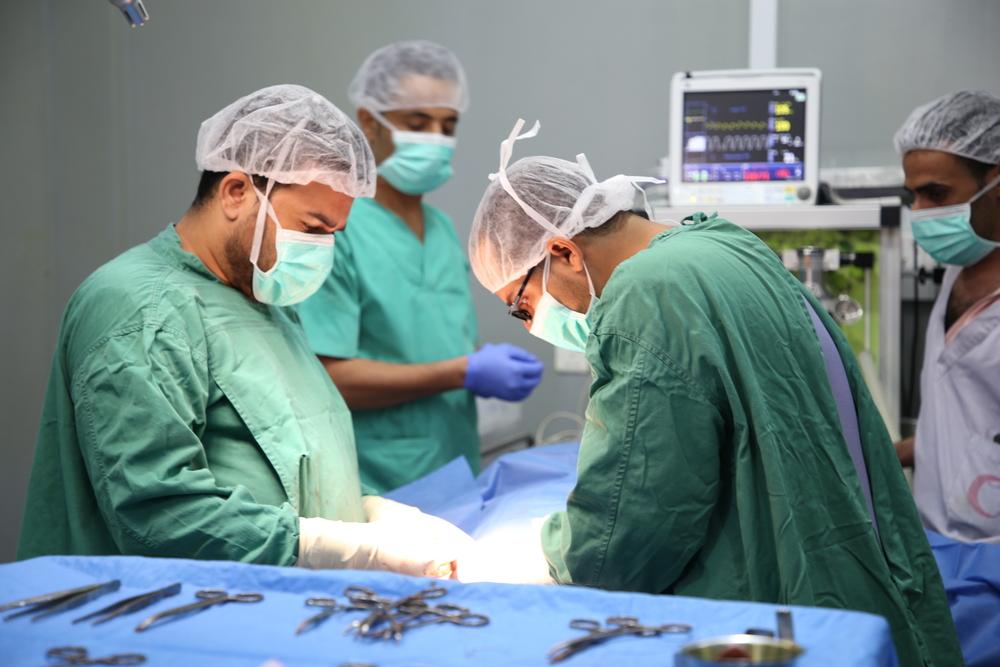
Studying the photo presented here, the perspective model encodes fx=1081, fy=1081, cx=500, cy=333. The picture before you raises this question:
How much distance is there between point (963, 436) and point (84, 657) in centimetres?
213

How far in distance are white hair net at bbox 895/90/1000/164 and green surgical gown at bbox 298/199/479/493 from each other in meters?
1.35

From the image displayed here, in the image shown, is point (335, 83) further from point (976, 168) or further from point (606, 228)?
point (606, 228)

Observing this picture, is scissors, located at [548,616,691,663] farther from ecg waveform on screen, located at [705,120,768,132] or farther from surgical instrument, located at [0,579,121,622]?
ecg waveform on screen, located at [705,120,768,132]

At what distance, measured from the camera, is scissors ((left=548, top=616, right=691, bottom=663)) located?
107 cm

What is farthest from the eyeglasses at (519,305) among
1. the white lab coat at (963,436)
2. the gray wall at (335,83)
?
the gray wall at (335,83)

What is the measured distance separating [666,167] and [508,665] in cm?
253

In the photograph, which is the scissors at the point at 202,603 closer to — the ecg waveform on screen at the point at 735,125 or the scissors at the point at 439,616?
the scissors at the point at 439,616

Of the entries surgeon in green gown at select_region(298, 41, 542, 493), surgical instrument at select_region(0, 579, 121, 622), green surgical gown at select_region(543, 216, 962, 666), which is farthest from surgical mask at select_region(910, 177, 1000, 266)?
surgical instrument at select_region(0, 579, 121, 622)

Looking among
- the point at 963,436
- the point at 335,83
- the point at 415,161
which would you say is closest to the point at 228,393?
the point at 415,161

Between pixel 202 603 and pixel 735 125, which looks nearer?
pixel 202 603

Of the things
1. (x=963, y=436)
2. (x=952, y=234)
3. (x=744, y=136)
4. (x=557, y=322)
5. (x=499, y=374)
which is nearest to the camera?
(x=557, y=322)

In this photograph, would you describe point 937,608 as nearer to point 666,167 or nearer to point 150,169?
point 666,167

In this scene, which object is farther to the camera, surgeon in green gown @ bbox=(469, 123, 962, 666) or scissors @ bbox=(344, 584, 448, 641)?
surgeon in green gown @ bbox=(469, 123, 962, 666)

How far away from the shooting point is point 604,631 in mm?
1116
